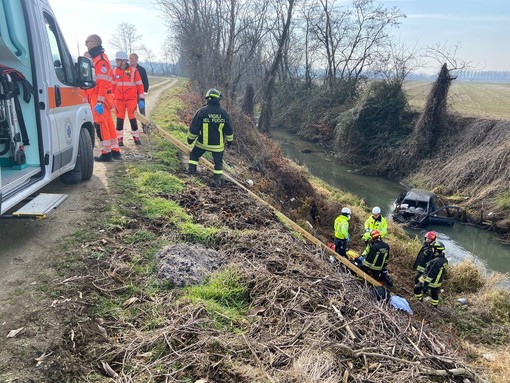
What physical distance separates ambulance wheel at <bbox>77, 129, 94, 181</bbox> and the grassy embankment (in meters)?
0.57

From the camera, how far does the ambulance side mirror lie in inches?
208

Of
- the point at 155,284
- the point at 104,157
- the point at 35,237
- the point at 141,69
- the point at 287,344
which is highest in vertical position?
the point at 141,69

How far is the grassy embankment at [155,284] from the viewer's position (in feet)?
11.0

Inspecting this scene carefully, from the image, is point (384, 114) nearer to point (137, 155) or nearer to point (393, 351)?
point (137, 155)

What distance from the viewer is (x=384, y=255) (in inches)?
304

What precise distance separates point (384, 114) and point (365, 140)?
2.15 m

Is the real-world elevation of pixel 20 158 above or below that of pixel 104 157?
above

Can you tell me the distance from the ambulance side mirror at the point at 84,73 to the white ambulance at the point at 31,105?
63mm

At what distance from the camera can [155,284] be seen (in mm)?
3955

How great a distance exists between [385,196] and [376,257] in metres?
12.5

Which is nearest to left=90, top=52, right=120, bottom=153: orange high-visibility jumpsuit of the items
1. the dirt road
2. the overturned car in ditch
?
the dirt road

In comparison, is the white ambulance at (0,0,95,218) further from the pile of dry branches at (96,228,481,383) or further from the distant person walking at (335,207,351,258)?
the distant person walking at (335,207,351,258)

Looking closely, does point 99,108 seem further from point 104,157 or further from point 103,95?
point 104,157

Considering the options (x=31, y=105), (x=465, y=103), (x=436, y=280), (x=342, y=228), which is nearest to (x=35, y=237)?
(x=31, y=105)
